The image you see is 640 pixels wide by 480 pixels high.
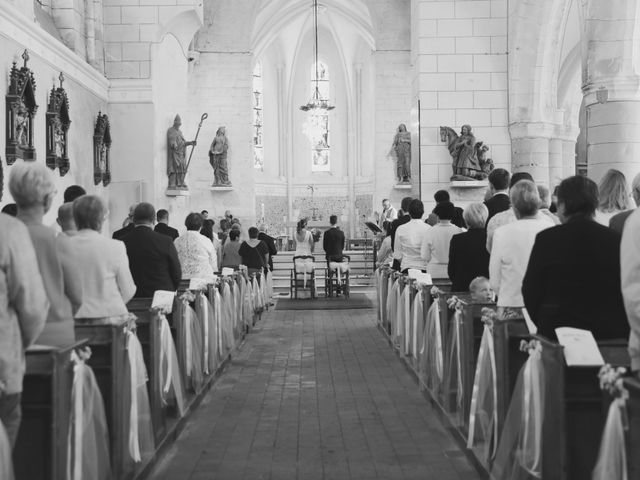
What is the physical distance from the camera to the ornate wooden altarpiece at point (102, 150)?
13.7 m

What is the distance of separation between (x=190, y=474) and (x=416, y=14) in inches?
451

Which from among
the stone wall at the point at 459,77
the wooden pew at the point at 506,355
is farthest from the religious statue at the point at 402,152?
the wooden pew at the point at 506,355

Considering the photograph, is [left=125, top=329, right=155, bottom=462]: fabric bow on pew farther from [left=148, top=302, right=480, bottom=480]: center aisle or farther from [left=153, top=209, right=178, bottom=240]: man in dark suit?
[left=153, top=209, right=178, bottom=240]: man in dark suit

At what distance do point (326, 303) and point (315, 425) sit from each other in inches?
354

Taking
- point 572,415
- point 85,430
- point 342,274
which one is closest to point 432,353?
point 572,415

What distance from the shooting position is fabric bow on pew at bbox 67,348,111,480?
136 inches

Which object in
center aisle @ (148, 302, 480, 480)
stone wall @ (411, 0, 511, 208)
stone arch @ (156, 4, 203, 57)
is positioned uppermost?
stone arch @ (156, 4, 203, 57)

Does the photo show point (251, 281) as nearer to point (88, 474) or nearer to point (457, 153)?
point (457, 153)

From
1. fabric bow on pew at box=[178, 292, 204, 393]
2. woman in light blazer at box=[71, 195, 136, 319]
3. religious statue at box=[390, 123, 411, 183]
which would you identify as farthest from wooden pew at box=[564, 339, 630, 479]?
religious statue at box=[390, 123, 411, 183]

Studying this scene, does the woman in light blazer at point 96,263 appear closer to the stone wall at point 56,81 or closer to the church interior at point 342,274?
the church interior at point 342,274

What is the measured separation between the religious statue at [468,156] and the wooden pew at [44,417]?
11.2m

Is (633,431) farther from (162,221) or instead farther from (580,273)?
(162,221)

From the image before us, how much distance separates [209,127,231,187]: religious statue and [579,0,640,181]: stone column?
43.8ft

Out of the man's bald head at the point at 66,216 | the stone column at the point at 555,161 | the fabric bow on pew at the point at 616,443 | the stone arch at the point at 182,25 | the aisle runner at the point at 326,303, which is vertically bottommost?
the aisle runner at the point at 326,303
